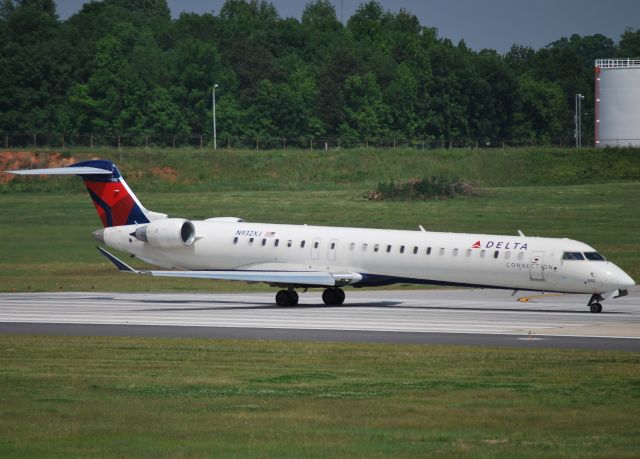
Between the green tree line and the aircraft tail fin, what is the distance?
196 feet

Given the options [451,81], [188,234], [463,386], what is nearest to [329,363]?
[463,386]

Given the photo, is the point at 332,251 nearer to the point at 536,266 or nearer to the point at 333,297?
the point at 333,297

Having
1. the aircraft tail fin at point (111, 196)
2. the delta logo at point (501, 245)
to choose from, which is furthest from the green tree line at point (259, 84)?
the delta logo at point (501, 245)

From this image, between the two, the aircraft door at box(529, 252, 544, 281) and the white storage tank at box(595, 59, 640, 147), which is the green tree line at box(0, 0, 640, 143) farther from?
the aircraft door at box(529, 252, 544, 281)

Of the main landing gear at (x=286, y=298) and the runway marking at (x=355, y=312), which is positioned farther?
the main landing gear at (x=286, y=298)

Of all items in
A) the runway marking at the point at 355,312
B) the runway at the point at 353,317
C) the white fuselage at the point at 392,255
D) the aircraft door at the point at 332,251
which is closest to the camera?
the runway at the point at 353,317

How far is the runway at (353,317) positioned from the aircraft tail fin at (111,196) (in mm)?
2621

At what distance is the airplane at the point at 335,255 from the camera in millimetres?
34656

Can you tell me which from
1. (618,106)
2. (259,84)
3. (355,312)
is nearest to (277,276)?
(355,312)

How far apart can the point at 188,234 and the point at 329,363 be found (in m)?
17.0

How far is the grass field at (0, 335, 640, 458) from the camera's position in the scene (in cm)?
1585

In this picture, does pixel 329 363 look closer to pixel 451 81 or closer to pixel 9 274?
pixel 9 274

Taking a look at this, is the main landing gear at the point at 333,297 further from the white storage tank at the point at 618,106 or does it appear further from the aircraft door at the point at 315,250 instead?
the white storage tank at the point at 618,106

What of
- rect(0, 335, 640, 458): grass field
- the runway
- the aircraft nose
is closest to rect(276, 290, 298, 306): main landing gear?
the runway
